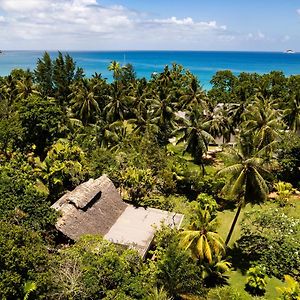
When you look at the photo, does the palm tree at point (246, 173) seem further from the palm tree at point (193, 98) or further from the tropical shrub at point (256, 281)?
the palm tree at point (193, 98)

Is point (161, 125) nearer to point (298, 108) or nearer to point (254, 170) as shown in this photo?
point (298, 108)

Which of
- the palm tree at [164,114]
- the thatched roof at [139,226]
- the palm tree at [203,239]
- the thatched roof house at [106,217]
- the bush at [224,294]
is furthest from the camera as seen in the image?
the palm tree at [164,114]

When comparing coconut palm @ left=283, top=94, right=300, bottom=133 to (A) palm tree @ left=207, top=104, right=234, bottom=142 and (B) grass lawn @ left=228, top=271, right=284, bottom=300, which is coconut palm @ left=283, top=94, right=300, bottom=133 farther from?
(B) grass lawn @ left=228, top=271, right=284, bottom=300

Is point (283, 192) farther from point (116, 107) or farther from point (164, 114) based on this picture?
point (116, 107)

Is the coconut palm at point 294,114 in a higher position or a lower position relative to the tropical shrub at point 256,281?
higher

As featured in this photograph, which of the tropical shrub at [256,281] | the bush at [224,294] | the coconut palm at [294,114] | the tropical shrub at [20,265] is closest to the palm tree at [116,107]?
the coconut palm at [294,114]

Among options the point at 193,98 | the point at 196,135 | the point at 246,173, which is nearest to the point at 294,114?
the point at 193,98

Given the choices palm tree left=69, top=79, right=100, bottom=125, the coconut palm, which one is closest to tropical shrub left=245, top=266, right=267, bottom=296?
the coconut palm

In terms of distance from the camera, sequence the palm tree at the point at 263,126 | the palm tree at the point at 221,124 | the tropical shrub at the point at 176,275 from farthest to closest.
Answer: the palm tree at the point at 221,124
the palm tree at the point at 263,126
the tropical shrub at the point at 176,275
